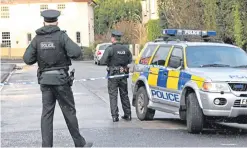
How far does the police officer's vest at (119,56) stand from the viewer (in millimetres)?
12578

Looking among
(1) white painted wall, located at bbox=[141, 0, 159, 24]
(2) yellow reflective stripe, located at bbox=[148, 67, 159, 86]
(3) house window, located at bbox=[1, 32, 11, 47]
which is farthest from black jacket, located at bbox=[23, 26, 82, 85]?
(3) house window, located at bbox=[1, 32, 11, 47]

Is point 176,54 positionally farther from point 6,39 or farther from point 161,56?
point 6,39

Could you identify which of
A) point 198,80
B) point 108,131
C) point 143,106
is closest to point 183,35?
point 143,106

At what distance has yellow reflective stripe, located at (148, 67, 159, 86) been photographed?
12.2m

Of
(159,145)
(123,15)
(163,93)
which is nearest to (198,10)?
(163,93)

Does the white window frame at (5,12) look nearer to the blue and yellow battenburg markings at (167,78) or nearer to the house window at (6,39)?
the house window at (6,39)

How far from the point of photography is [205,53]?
11578 mm

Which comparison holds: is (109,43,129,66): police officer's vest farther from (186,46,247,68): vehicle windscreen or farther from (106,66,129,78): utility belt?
(186,46,247,68): vehicle windscreen

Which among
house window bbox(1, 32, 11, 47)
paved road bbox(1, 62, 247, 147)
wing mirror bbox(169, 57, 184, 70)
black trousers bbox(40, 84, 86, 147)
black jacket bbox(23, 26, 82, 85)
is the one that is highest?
black jacket bbox(23, 26, 82, 85)

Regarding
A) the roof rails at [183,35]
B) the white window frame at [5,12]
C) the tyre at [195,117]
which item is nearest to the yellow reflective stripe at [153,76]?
the roof rails at [183,35]

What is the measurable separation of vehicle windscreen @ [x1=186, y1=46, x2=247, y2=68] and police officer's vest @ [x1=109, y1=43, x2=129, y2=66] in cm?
158

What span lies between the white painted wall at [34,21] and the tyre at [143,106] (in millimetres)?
59366

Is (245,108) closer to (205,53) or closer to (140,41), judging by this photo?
(205,53)

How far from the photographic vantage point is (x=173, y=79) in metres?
11.4
